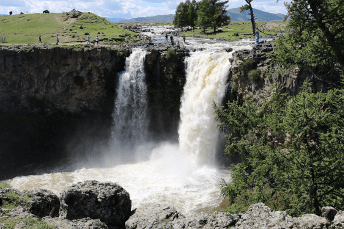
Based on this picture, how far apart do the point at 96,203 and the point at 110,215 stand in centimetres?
101

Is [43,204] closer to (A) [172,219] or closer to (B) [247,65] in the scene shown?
(A) [172,219]

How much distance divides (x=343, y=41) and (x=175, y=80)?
21511mm

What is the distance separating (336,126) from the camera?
35.0 feet

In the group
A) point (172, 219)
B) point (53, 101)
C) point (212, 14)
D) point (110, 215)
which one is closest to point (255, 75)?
point (172, 219)

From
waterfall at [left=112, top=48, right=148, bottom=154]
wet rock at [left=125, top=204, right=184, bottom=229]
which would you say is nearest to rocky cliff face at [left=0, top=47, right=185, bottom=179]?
waterfall at [left=112, top=48, right=148, bottom=154]

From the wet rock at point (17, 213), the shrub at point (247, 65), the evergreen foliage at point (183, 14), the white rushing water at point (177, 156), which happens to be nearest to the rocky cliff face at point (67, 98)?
the white rushing water at point (177, 156)

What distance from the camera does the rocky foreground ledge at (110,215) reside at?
8.03 m

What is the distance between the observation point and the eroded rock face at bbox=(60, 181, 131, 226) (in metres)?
13.4

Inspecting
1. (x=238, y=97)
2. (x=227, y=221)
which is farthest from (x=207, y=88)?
(x=227, y=221)

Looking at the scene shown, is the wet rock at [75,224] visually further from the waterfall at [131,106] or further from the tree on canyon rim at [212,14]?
the tree on canyon rim at [212,14]

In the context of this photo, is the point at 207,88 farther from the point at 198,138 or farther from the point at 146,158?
the point at 146,158

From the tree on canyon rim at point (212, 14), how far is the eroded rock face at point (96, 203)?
4563cm

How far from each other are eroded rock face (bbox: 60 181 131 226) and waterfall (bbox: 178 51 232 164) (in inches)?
600

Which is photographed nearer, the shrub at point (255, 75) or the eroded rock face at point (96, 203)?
the eroded rock face at point (96, 203)
